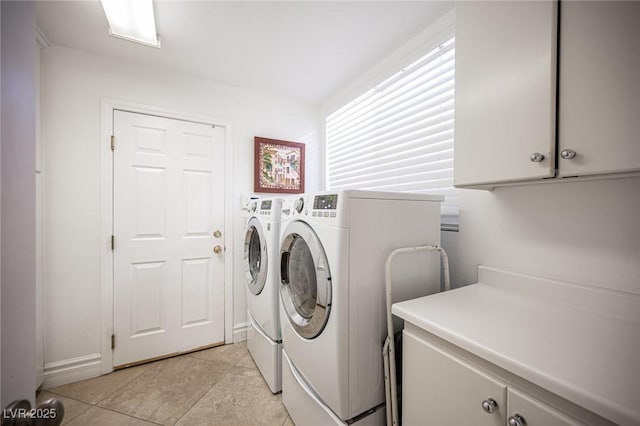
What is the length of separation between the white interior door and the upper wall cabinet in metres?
2.07

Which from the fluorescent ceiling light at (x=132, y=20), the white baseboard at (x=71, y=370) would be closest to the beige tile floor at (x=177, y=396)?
the white baseboard at (x=71, y=370)

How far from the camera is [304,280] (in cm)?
139

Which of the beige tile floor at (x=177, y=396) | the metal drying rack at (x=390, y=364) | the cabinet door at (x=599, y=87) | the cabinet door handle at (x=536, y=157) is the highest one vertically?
the cabinet door at (x=599, y=87)

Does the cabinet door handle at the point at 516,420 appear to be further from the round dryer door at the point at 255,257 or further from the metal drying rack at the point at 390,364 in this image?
the round dryer door at the point at 255,257

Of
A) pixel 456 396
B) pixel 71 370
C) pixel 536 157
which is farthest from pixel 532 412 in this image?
pixel 71 370

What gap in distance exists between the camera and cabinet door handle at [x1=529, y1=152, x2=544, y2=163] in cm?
82

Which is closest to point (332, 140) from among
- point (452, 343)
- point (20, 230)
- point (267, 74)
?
point (267, 74)

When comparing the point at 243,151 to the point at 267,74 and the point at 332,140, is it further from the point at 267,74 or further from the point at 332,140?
the point at 332,140

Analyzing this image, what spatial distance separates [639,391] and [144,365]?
107 inches

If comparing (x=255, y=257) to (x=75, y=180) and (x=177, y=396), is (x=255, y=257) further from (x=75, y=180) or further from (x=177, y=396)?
(x=75, y=180)

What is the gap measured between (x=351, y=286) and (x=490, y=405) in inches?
21.0

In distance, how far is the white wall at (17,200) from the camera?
1.17ft

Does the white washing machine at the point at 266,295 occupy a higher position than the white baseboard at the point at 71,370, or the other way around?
the white washing machine at the point at 266,295

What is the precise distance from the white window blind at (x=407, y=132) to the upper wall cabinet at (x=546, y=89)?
0.52 metres
